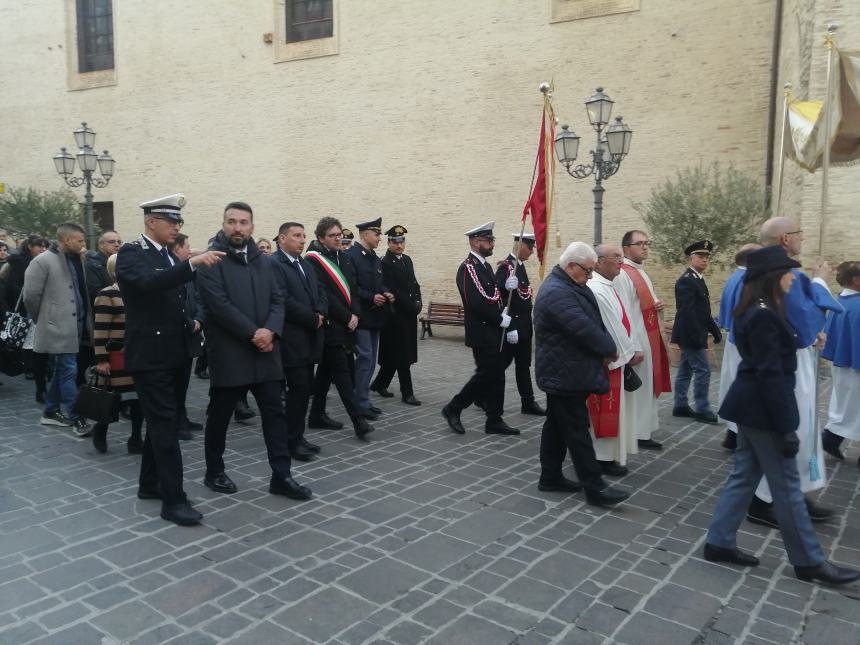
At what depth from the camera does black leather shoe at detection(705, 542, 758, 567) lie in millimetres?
3770

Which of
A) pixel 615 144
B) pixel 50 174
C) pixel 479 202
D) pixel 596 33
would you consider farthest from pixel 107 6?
pixel 615 144

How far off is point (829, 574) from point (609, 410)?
1.91m

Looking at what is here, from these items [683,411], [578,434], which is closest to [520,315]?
[683,411]

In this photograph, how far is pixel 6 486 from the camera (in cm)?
494

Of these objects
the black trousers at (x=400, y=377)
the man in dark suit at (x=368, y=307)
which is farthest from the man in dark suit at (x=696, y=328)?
the man in dark suit at (x=368, y=307)

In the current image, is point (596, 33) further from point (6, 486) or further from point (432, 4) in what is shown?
point (6, 486)

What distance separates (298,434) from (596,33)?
12.3 m

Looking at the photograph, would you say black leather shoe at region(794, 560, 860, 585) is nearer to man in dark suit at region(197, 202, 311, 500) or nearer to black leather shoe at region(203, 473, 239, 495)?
man in dark suit at region(197, 202, 311, 500)

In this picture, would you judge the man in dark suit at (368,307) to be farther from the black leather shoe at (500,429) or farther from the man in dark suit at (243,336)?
the man in dark suit at (243,336)

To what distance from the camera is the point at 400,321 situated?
800 cm

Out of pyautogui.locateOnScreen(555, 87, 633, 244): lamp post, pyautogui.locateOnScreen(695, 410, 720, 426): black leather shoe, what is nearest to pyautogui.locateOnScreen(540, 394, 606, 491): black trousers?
pyautogui.locateOnScreen(695, 410, 720, 426): black leather shoe

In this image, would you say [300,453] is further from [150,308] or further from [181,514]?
[150,308]

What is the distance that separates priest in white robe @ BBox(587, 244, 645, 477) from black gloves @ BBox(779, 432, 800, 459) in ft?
5.17

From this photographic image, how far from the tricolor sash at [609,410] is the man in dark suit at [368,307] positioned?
9.07 feet
